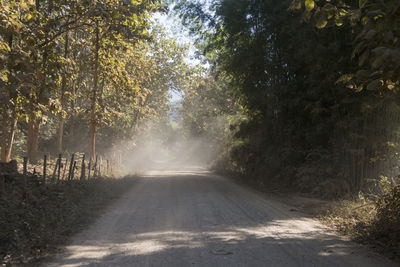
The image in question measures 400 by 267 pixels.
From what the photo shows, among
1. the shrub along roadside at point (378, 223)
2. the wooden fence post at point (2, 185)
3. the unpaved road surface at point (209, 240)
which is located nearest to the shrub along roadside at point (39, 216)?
the wooden fence post at point (2, 185)

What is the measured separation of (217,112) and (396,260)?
25.7 m

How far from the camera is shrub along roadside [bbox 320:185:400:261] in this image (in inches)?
246

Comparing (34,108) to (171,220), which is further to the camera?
(34,108)

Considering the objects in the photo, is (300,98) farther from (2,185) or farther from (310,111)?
(2,185)

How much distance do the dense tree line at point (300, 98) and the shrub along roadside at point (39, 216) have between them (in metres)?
7.29

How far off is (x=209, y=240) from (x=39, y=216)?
3.72m

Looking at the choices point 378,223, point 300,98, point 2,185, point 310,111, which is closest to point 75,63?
point 2,185

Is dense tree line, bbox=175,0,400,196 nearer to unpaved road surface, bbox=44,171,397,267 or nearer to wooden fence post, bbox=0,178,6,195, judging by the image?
unpaved road surface, bbox=44,171,397,267

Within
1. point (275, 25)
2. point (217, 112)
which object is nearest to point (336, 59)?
point (275, 25)

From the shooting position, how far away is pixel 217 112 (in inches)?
1216

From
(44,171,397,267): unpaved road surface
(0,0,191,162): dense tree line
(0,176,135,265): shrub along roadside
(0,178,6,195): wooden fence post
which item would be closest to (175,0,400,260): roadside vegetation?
(44,171,397,267): unpaved road surface

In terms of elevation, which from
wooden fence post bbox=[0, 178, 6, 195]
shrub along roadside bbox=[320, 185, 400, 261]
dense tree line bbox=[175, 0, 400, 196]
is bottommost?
shrub along roadside bbox=[320, 185, 400, 261]

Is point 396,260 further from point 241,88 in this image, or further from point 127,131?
point 127,131

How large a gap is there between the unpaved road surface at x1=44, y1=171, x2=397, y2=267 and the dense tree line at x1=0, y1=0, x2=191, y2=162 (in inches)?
141
